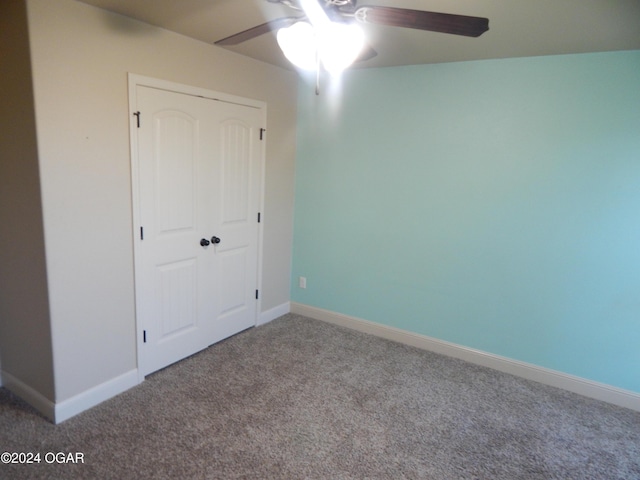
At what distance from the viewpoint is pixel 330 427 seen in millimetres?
2340

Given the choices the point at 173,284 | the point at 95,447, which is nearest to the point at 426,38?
the point at 173,284

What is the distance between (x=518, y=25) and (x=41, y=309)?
3070 millimetres

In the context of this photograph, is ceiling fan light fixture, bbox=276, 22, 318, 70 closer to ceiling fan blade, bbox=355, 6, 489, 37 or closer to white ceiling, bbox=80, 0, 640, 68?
ceiling fan blade, bbox=355, 6, 489, 37

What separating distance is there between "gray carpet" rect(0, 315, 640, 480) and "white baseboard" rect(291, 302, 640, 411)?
8 cm

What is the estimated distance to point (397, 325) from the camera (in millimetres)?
3533

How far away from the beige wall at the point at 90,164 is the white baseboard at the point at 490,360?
186cm

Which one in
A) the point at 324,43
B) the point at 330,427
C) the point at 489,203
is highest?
the point at 324,43

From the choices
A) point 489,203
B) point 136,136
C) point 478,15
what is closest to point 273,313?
point 136,136

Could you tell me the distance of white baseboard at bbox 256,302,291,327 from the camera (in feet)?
12.3

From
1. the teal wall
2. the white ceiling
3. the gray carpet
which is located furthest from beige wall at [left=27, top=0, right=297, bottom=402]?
the teal wall

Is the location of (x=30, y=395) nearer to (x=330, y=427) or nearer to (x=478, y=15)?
(x=330, y=427)

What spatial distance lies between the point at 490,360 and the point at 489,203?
4.09 ft

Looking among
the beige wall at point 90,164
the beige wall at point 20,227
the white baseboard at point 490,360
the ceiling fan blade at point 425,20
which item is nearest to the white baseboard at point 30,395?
the beige wall at point 20,227

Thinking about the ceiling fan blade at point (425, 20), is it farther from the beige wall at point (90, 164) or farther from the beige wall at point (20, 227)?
the beige wall at point (20, 227)
